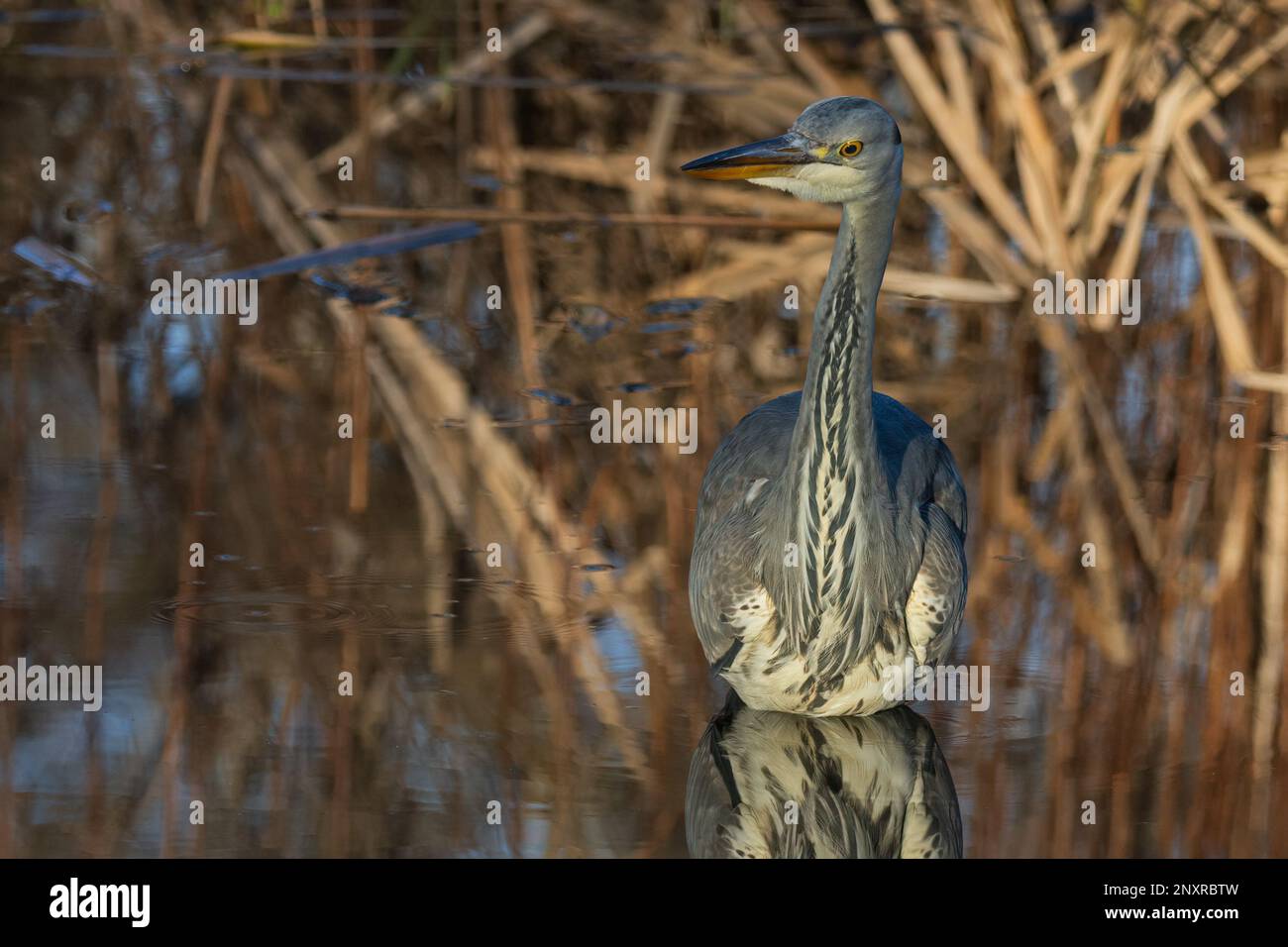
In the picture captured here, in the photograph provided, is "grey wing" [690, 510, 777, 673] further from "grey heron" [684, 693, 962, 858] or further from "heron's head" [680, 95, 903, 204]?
"heron's head" [680, 95, 903, 204]

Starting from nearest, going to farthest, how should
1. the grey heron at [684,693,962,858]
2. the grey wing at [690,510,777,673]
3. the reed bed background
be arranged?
the grey heron at [684,693,962,858] < the reed bed background < the grey wing at [690,510,777,673]

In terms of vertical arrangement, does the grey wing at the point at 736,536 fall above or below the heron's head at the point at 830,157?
below

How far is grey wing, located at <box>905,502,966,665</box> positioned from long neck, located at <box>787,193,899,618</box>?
8.7 inches

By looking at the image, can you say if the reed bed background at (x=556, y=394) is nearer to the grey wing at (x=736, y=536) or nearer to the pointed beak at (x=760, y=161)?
the grey wing at (x=736, y=536)

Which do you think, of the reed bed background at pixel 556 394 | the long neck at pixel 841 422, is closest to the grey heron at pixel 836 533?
the long neck at pixel 841 422

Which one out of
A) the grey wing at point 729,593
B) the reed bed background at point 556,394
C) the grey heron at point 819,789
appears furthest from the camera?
the grey wing at point 729,593

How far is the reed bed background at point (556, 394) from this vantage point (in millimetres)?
4426

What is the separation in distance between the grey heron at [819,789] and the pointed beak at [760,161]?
1.39m

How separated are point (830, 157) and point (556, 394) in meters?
2.53

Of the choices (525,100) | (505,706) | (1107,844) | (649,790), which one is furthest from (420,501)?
(525,100)

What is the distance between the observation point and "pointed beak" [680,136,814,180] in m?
4.49

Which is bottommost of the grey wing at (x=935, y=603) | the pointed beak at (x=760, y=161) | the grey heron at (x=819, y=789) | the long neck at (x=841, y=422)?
the grey heron at (x=819, y=789)

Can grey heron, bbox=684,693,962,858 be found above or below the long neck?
below

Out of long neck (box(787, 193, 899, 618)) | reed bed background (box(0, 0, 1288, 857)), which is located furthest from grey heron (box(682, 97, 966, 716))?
reed bed background (box(0, 0, 1288, 857))
